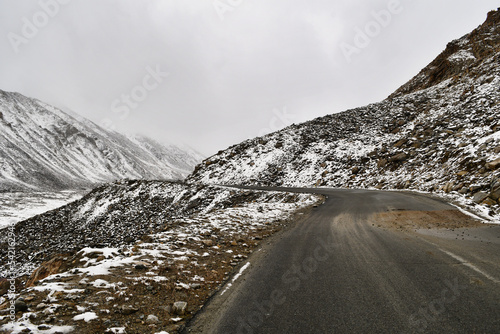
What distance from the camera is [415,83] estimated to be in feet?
169

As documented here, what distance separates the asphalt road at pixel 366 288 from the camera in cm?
334

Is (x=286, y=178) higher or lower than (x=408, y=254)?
higher

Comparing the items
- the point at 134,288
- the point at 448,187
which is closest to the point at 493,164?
the point at 448,187

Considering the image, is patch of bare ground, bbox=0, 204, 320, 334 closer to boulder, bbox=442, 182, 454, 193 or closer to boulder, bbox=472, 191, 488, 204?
boulder, bbox=472, 191, 488, 204

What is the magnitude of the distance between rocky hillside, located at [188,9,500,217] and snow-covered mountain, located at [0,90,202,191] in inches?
3954

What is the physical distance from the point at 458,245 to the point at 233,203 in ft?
56.3

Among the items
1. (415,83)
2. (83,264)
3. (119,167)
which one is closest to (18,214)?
(83,264)

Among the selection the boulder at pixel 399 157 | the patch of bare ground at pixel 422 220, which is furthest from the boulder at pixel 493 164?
the boulder at pixel 399 157

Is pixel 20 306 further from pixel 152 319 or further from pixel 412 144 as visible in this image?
pixel 412 144

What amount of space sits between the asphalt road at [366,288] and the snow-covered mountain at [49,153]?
116655 millimetres

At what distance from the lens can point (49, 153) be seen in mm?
128375

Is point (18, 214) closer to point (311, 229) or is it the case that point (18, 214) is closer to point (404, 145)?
point (311, 229)

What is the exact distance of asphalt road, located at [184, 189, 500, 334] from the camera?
3338mm

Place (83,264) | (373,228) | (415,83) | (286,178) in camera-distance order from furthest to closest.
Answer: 1. (415,83)
2. (286,178)
3. (373,228)
4. (83,264)
